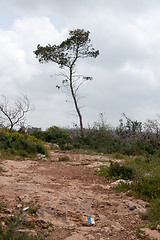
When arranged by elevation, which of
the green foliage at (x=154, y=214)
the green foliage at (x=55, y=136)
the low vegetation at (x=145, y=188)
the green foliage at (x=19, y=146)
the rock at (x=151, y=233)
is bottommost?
the rock at (x=151, y=233)

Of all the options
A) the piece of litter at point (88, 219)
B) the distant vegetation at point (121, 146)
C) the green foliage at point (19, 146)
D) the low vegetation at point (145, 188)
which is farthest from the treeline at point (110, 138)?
the piece of litter at point (88, 219)

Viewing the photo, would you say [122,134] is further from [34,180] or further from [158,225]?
[158,225]

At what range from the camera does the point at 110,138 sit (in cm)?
1562

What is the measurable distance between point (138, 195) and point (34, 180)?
2087 mm

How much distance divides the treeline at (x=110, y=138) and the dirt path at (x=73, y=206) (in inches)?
307

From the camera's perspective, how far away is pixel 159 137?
46.6ft

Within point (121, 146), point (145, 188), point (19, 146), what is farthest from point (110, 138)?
point (145, 188)

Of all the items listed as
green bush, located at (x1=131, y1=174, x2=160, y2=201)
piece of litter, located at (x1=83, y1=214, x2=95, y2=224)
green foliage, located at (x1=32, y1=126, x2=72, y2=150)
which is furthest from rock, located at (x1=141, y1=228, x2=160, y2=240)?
green foliage, located at (x1=32, y1=126, x2=72, y2=150)

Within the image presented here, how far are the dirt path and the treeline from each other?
779cm

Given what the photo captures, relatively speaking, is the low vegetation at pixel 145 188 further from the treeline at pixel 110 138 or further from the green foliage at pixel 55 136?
the green foliage at pixel 55 136

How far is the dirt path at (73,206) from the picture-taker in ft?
10.2

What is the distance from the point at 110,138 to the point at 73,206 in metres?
12.0

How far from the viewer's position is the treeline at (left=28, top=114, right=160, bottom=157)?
1333cm

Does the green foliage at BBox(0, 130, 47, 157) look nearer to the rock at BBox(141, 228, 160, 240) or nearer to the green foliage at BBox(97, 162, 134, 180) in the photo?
the green foliage at BBox(97, 162, 134, 180)
